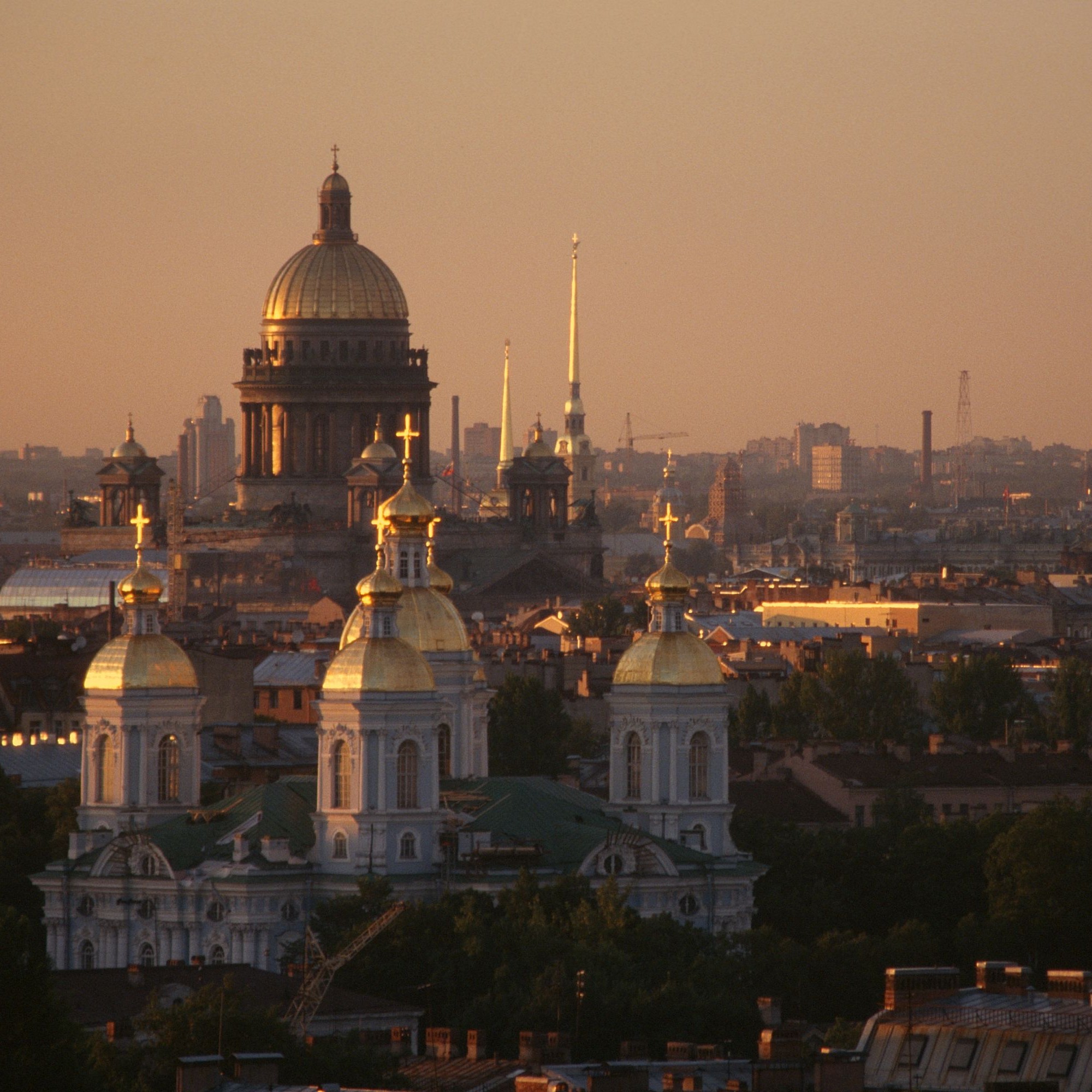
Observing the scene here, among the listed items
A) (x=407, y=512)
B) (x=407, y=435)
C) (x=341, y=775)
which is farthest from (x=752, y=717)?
(x=341, y=775)

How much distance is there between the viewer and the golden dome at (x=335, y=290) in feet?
520

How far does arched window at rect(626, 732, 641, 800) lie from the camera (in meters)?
65.5

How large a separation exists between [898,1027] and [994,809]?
39.0 m

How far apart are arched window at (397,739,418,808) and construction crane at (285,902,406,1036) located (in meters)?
2.57

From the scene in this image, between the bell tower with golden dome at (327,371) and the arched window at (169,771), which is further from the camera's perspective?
the bell tower with golden dome at (327,371)

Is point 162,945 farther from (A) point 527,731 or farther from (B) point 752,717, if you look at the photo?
(B) point 752,717

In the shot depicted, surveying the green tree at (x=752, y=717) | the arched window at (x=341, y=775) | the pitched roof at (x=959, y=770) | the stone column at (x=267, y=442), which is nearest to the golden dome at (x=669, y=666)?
the arched window at (x=341, y=775)

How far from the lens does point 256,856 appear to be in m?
62.9

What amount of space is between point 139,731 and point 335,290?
3653 inches

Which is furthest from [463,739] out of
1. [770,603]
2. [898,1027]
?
[770,603]

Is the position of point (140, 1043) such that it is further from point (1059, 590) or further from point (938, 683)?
point (1059, 590)

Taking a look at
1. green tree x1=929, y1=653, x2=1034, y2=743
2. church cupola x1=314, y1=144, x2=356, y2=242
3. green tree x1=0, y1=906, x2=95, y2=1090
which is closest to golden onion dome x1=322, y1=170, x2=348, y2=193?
church cupola x1=314, y1=144, x2=356, y2=242

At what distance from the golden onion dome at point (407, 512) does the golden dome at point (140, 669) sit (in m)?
3.43

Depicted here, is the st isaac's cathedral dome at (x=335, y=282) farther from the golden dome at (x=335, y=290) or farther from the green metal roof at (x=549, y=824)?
the green metal roof at (x=549, y=824)
